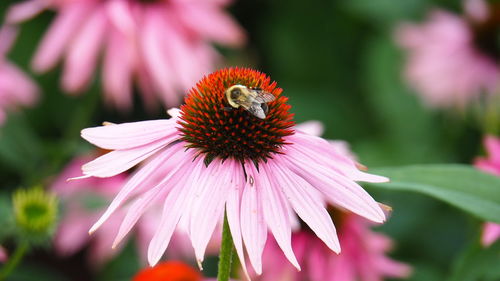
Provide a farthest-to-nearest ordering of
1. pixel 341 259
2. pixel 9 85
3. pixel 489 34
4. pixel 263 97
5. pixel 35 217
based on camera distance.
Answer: pixel 489 34
pixel 9 85
pixel 341 259
pixel 35 217
pixel 263 97

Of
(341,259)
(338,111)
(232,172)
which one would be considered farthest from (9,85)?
(338,111)

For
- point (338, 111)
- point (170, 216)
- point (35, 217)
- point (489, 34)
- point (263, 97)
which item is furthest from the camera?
point (338, 111)

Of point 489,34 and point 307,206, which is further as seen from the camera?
point 489,34

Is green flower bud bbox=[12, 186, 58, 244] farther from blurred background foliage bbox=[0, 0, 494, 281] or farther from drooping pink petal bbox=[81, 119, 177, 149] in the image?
blurred background foliage bbox=[0, 0, 494, 281]

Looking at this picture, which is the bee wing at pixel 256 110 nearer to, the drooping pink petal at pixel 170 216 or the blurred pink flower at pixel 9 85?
the drooping pink petal at pixel 170 216

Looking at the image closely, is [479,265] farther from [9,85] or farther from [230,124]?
[9,85]

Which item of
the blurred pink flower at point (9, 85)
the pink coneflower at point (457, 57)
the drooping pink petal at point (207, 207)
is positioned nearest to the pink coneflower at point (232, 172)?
the drooping pink petal at point (207, 207)

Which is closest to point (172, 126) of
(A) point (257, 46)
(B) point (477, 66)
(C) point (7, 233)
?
(C) point (7, 233)

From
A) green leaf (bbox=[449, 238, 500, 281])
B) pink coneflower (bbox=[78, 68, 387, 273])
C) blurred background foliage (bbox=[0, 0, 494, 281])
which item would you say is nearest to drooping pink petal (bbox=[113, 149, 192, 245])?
pink coneflower (bbox=[78, 68, 387, 273])
